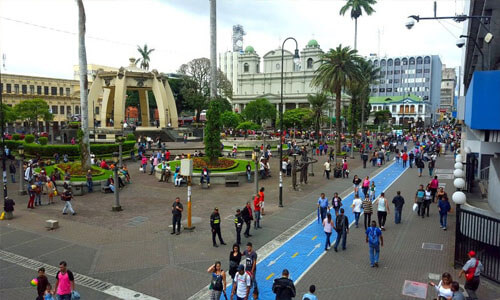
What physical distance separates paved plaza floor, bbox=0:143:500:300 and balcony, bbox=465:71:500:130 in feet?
14.6

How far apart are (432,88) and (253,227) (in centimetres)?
12843

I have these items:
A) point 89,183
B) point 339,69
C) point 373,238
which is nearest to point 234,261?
point 373,238

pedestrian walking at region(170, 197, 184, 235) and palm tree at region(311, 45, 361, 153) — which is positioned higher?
palm tree at region(311, 45, 361, 153)

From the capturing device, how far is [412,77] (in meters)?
128

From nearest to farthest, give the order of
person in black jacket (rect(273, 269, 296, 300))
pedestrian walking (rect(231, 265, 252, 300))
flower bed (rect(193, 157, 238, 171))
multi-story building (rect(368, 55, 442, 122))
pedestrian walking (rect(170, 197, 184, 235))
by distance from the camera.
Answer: person in black jacket (rect(273, 269, 296, 300))
pedestrian walking (rect(231, 265, 252, 300))
pedestrian walking (rect(170, 197, 184, 235))
flower bed (rect(193, 157, 238, 171))
multi-story building (rect(368, 55, 442, 122))

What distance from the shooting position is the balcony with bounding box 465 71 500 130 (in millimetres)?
9219

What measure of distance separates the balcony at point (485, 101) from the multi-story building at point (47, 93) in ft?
223

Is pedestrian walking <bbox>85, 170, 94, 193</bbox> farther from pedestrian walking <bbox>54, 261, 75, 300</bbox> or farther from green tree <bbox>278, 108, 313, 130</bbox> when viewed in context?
green tree <bbox>278, 108, 313, 130</bbox>

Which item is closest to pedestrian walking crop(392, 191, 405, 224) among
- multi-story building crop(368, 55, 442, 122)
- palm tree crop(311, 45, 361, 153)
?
palm tree crop(311, 45, 361, 153)

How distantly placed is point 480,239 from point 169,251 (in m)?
9.79

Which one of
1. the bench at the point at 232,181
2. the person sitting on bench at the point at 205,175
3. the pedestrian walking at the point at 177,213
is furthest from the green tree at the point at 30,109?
the pedestrian walking at the point at 177,213

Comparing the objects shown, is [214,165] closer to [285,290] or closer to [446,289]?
[285,290]

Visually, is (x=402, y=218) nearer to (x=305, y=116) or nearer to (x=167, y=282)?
(x=167, y=282)

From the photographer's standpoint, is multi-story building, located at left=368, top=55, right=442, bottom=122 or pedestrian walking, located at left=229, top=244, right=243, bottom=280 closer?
pedestrian walking, located at left=229, top=244, right=243, bottom=280
